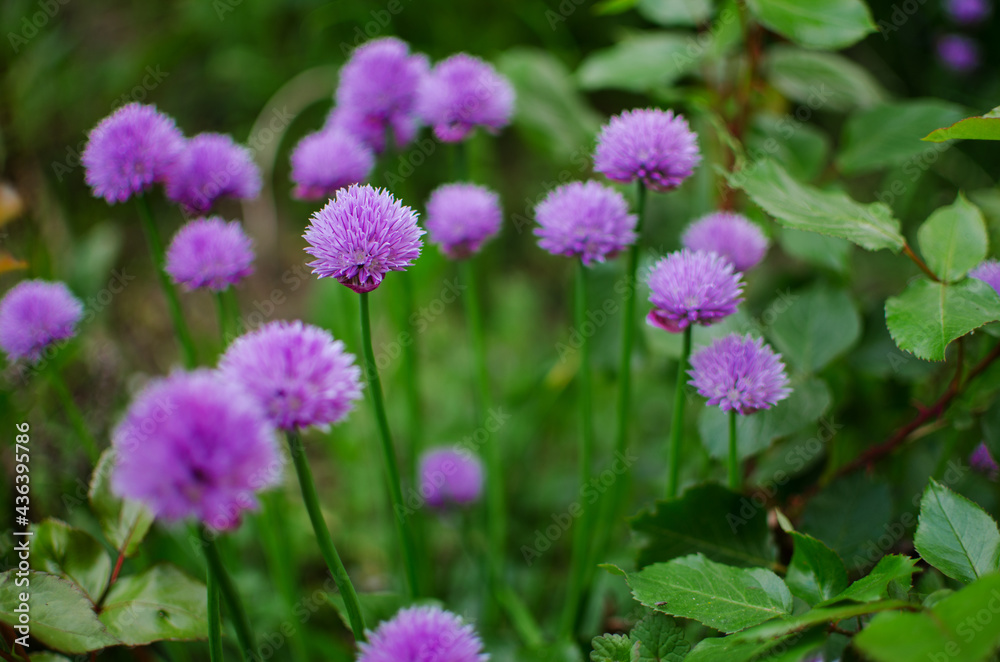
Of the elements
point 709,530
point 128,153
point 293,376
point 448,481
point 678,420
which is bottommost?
point 448,481

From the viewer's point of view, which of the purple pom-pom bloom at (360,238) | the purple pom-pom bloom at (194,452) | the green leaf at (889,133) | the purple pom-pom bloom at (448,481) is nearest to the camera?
the purple pom-pom bloom at (194,452)

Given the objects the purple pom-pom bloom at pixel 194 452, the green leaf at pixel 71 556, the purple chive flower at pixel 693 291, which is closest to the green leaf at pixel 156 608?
the green leaf at pixel 71 556

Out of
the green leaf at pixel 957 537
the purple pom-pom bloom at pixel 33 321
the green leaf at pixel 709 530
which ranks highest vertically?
the purple pom-pom bloom at pixel 33 321

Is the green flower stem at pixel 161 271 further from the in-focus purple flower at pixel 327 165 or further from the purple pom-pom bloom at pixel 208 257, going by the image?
the in-focus purple flower at pixel 327 165

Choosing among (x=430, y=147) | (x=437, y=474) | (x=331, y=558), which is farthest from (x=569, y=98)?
(x=331, y=558)

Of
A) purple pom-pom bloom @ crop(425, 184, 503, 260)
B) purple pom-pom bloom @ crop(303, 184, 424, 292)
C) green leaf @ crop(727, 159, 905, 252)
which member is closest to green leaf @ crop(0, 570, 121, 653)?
purple pom-pom bloom @ crop(303, 184, 424, 292)

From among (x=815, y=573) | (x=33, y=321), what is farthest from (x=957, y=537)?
(x=33, y=321)

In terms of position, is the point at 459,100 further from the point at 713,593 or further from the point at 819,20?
the point at 713,593
